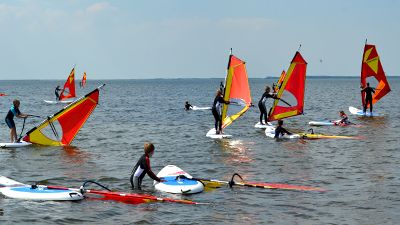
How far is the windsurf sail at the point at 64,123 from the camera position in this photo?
Result: 84.8 feet

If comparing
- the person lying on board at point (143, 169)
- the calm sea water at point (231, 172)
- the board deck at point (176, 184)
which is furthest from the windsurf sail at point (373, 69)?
the person lying on board at point (143, 169)

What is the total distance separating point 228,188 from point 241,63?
13.0 m

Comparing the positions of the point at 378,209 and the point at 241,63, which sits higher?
the point at 241,63

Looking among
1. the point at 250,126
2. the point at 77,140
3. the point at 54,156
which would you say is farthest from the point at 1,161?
the point at 250,126

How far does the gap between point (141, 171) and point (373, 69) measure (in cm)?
3177

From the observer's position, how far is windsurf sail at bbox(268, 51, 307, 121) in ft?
109

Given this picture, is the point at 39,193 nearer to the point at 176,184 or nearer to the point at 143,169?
the point at 143,169

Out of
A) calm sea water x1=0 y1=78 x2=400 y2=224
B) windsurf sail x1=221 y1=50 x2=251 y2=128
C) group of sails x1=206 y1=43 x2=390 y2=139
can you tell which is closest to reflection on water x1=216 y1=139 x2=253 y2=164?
calm sea water x1=0 y1=78 x2=400 y2=224

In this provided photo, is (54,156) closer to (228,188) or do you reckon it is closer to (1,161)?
(1,161)

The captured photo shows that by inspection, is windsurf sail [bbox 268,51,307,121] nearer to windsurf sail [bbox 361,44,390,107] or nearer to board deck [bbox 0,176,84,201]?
windsurf sail [bbox 361,44,390,107]

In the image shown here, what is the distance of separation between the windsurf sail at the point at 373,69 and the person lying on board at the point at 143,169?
98.0 ft

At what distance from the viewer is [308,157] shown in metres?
25.0

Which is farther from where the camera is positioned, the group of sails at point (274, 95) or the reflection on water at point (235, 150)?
the group of sails at point (274, 95)

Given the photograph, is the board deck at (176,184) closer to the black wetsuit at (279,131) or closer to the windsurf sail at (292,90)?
the black wetsuit at (279,131)
